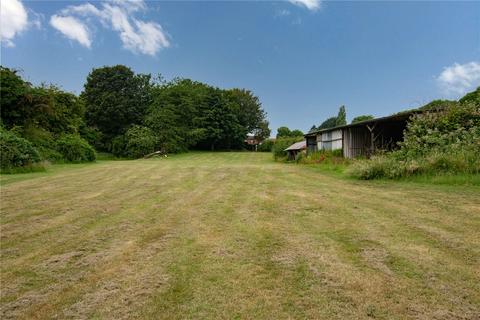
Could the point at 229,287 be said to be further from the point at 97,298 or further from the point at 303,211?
the point at 303,211

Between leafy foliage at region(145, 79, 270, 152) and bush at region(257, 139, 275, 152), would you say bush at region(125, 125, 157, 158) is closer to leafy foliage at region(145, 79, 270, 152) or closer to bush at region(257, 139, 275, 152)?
leafy foliage at region(145, 79, 270, 152)

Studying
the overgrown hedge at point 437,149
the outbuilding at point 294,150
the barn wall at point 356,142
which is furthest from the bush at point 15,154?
the outbuilding at point 294,150

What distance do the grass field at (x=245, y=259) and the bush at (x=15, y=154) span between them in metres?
9.31

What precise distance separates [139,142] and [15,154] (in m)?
21.6

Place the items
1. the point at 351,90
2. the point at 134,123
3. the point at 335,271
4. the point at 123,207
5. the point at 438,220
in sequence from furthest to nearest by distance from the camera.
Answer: the point at 134,123 → the point at 351,90 → the point at 123,207 → the point at 438,220 → the point at 335,271

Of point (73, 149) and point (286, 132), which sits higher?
point (286, 132)

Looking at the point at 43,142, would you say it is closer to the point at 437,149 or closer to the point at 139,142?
the point at 139,142

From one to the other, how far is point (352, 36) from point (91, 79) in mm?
33520

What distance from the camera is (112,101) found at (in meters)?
41.1

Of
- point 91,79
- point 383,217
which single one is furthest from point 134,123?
point 383,217

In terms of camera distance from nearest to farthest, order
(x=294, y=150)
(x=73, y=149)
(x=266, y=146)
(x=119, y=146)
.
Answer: (x=73, y=149) < (x=294, y=150) < (x=119, y=146) < (x=266, y=146)

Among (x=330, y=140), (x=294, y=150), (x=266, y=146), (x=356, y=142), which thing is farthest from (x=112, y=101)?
(x=356, y=142)

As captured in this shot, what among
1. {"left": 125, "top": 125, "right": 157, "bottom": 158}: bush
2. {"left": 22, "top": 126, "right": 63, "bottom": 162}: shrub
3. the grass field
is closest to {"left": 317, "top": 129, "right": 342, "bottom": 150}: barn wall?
the grass field

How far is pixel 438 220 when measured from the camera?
15.4 ft
